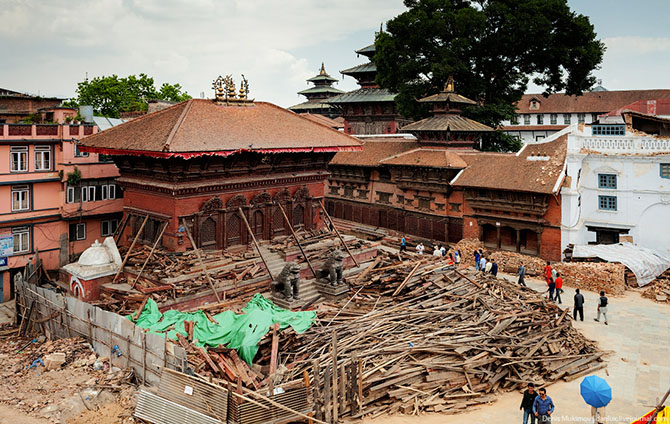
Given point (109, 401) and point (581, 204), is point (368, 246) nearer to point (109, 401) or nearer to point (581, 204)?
point (581, 204)

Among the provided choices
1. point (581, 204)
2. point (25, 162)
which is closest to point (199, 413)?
point (25, 162)

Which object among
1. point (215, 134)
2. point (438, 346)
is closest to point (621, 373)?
point (438, 346)

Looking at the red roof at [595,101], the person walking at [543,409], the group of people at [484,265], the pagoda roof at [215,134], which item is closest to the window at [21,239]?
the pagoda roof at [215,134]

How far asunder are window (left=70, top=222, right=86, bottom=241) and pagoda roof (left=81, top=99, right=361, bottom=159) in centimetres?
709

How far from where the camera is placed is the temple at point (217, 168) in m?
19.8

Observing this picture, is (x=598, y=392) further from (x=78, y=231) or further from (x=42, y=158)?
(x=42, y=158)

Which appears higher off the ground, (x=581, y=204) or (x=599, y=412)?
(x=581, y=204)

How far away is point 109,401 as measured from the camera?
13867 millimetres

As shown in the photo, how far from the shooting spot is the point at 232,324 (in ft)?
50.9

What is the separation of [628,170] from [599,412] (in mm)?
17844

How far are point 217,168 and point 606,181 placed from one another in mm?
19875

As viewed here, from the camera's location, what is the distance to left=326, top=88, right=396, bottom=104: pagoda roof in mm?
46656

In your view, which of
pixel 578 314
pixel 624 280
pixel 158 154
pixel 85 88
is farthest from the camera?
pixel 85 88

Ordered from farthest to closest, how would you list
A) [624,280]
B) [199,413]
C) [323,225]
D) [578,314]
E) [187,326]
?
[323,225] → [624,280] → [578,314] → [187,326] → [199,413]
